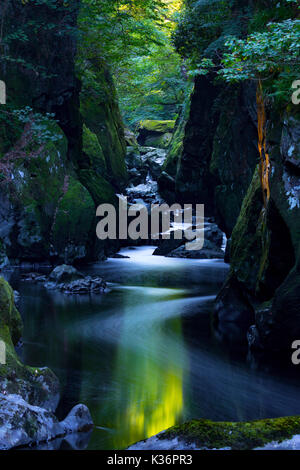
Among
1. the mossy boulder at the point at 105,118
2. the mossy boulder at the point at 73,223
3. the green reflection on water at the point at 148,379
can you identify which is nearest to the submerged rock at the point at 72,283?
the green reflection on water at the point at 148,379

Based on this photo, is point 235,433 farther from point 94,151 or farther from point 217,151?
point 94,151

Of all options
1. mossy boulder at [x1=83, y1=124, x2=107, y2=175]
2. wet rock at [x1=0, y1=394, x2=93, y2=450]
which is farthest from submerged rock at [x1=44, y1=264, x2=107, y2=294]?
mossy boulder at [x1=83, y1=124, x2=107, y2=175]

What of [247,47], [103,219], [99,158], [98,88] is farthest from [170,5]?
[247,47]

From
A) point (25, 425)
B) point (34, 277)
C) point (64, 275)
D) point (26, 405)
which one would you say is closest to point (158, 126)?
point (34, 277)

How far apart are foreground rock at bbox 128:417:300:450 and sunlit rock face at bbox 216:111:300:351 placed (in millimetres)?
3959

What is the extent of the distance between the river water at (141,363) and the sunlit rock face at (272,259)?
628 millimetres

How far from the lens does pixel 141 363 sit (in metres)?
6.43

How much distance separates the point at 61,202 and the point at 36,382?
1195 centimetres

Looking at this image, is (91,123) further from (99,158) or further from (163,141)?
(163,141)

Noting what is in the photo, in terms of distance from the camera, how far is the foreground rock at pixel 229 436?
2270mm

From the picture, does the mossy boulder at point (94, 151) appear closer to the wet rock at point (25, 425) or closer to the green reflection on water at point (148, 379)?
the green reflection on water at point (148, 379)

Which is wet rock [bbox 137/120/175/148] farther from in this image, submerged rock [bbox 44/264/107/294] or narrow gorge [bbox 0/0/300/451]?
submerged rock [bbox 44/264/107/294]

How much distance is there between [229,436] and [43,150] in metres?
14.4

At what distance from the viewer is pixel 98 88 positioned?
20.8m
